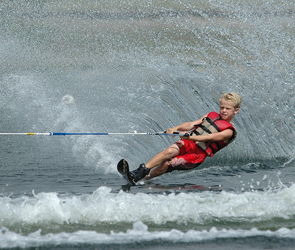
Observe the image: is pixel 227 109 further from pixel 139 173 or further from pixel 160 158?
pixel 139 173

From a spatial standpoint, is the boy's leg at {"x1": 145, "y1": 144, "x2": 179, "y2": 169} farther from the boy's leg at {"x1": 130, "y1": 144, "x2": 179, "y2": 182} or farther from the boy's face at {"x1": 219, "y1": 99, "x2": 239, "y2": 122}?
the boy's face at {"x1": 219, "y1": 99, "x2": 239, "y2": 122}

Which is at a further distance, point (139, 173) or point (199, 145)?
point (199, 145)

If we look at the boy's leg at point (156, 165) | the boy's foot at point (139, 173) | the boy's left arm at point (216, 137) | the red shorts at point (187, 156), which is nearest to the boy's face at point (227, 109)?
the boy's left arm at point (216, 137)

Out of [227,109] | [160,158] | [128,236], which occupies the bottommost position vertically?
[128,236]

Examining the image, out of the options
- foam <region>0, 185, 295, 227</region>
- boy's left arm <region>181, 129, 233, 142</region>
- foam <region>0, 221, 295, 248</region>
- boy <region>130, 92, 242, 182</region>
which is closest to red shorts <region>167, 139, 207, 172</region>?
boy <region>130, 92, 242, 182</region>

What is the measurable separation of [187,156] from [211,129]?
434mm

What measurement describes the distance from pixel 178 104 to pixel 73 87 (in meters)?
5.55

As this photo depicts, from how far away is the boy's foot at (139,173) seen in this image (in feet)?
14.7

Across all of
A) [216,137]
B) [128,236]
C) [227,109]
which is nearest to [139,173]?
[216,137]

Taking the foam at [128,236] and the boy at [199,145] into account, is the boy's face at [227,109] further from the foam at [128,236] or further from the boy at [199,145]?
the foam at [128,236]

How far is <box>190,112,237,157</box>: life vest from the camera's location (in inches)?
184

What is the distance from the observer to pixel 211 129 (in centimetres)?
470

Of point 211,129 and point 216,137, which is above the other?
point 211,129

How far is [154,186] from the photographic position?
4.41 metres
